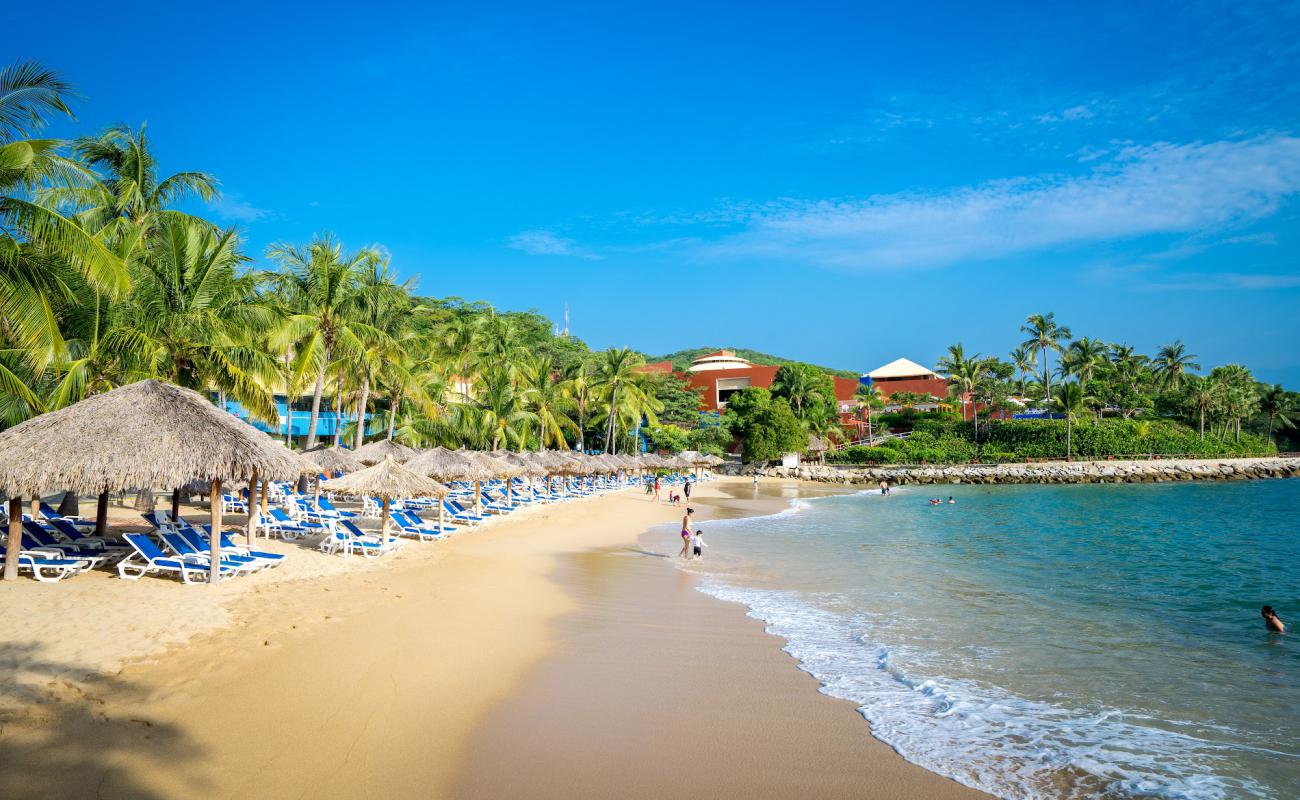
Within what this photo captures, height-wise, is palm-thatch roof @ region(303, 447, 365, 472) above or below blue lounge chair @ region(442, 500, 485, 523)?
above

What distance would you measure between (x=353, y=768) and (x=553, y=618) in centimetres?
503

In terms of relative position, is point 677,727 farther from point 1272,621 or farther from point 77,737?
point 1272,621

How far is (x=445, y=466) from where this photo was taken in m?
21.0

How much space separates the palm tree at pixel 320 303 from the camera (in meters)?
21.5

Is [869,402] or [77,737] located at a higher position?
[869,402]

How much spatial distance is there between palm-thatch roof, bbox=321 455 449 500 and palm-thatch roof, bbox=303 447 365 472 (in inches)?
196

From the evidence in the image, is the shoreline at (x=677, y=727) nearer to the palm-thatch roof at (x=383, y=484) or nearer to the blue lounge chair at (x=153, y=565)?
the blue lounge chair at (x=153, y=565)

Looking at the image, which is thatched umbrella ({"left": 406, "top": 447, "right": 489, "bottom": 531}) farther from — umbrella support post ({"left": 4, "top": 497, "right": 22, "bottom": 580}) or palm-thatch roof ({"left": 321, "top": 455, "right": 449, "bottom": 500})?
umbrella support post ({"left": 4, "top": 497, "right": 22, "bottom": 580})

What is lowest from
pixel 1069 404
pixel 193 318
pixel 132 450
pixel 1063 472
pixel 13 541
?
pixel 13 541

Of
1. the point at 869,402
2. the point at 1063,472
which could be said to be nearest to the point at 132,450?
the point at 1063,472

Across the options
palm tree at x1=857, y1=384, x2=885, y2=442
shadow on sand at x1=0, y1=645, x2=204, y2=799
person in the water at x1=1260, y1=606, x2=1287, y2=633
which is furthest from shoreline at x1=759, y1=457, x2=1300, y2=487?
shadow on sand at x1=0, y1=645, x2=204, y2=799

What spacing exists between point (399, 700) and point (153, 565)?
5826mm

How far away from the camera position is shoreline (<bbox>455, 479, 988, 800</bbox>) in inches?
209

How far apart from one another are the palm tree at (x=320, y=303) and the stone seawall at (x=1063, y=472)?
134 feet
